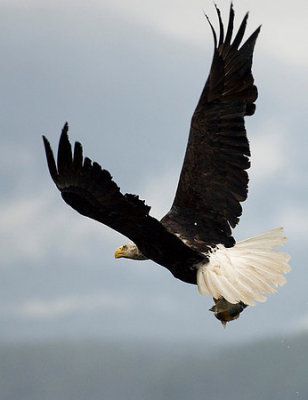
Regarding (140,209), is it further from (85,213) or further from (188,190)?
(188,190)

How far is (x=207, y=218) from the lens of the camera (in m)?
8.81

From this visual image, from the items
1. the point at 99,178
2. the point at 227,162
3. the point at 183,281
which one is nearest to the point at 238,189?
the point at 227,162

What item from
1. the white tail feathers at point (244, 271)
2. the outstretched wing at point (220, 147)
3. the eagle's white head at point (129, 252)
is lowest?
the white tail feathers at point (244, 271)

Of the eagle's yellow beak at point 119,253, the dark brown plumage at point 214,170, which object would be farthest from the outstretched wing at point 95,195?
the eagle's yellow beak at point 119,253

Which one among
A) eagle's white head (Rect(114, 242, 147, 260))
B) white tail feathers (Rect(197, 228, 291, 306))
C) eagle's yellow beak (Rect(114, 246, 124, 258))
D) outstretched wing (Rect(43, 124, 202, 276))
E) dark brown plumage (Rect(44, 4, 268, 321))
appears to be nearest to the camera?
outstretched wing (Rect(43, 124, 202, 276))

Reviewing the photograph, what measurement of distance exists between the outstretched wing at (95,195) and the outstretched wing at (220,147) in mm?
1158

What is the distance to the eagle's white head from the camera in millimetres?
8758

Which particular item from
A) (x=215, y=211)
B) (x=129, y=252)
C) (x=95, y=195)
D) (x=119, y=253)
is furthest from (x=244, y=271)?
(x=95, y=195)

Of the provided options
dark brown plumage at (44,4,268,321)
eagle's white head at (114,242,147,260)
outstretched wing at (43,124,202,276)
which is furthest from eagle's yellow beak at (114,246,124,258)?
outstretched wing at (43,124,202,276)

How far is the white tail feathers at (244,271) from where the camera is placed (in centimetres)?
788

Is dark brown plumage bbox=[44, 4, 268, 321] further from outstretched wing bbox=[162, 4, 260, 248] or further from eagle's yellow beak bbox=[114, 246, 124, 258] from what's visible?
eagle's yellow beak bbox=[114, 246, 124, 258]

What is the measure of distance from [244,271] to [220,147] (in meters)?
1.38

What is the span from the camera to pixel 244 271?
8.14 metres

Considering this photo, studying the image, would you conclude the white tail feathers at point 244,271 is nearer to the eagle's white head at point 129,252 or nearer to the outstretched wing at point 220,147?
the outstretched wing at point 220,147
